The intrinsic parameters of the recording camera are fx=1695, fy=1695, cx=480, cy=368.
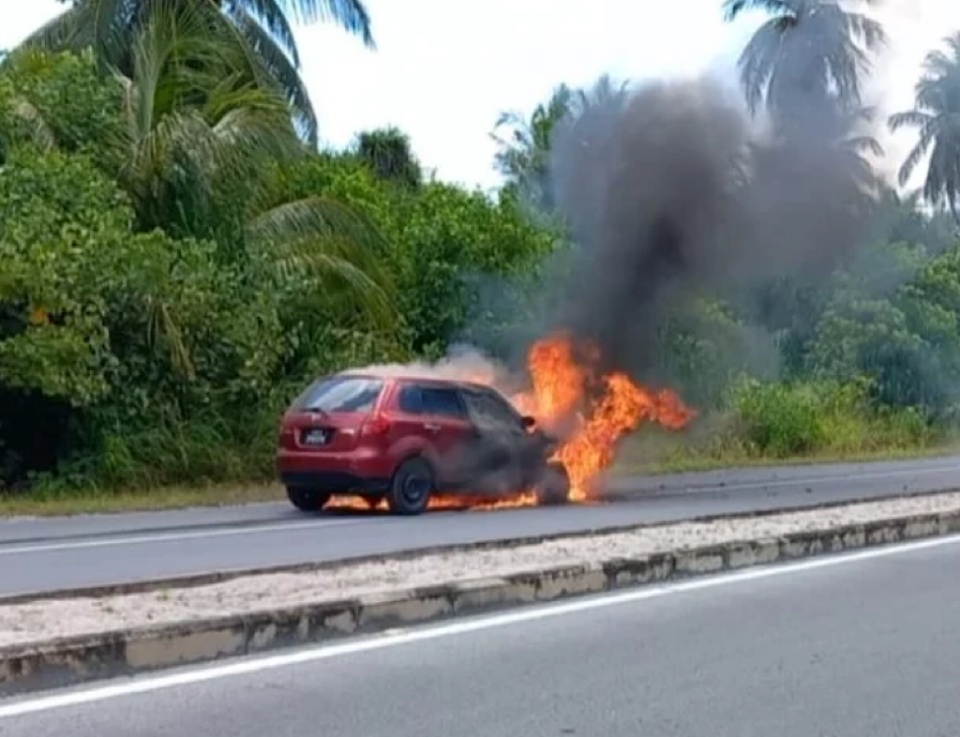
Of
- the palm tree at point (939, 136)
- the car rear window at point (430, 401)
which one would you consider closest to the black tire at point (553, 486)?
the car rear window at point (430, 401)

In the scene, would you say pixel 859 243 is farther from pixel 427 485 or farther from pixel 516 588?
pixel 516 588

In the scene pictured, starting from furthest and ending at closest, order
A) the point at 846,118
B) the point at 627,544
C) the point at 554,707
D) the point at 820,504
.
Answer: the point at 846,118 → the point at 820,504 → the point at 627,544 → the point at 554,707

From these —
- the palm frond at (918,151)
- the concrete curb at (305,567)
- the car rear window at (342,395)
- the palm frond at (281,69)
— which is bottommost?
the concrete curb at (305,567)

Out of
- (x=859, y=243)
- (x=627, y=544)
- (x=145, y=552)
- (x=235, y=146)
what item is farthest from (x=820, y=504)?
(x=859, y=243)

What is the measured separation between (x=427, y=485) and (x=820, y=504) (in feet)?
15.0

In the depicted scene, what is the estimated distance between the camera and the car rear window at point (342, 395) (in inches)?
778

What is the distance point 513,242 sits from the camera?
107 ft

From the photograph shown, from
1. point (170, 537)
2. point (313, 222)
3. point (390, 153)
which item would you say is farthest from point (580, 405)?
point (390, 153)

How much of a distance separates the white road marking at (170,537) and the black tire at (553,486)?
322 centimetres

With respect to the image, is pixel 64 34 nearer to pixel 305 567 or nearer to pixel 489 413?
pixel 489 413

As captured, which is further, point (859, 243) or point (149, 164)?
point (859, 243)

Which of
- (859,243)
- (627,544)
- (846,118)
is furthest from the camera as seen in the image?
(859,243)

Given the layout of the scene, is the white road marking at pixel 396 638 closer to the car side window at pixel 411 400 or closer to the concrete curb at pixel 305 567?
the concrete curb at pixel 305 567

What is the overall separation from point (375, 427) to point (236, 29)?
13559 mm
